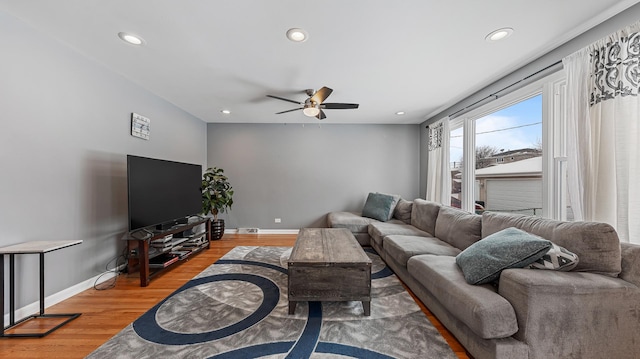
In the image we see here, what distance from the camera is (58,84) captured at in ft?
7.14

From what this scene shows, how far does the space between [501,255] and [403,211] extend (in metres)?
2.62

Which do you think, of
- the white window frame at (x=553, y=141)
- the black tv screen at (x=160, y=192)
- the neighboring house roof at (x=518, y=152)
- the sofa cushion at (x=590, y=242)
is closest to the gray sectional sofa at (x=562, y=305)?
the sofa cushion at (x=590, y=242)

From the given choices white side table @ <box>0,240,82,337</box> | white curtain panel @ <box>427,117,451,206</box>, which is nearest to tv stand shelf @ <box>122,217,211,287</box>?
white side table @ <box>0,240,82,337</box>

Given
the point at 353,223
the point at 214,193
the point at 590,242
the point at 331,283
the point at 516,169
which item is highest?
the point at 516,169

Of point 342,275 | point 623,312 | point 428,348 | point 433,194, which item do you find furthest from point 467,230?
point 433,194

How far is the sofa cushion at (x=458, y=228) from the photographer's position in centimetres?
246

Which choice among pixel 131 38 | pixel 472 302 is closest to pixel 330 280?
pixel 472 302

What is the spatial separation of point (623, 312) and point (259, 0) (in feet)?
10.1

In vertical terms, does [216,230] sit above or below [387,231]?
below

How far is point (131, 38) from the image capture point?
6.76 ft

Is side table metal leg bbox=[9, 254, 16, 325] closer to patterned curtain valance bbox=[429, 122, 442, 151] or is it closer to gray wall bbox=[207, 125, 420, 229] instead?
gray wall bbox=[207, 125, 420, 229]

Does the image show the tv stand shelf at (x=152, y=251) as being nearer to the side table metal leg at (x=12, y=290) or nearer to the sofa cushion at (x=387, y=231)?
the side table metal leg at (x=12, y=290)

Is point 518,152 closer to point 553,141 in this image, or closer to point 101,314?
point 553,141

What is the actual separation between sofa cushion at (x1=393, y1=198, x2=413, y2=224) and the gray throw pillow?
2.32 meters
